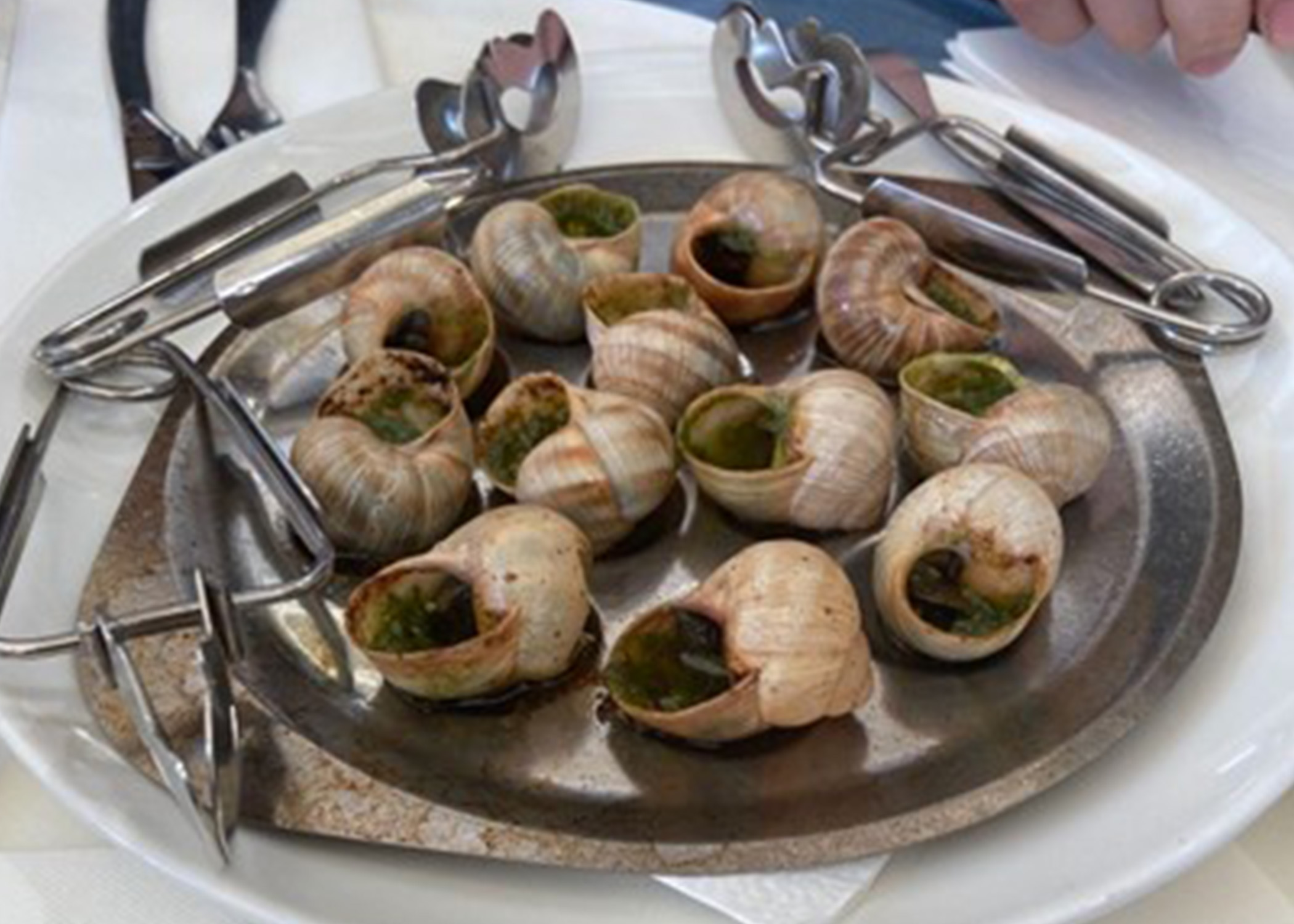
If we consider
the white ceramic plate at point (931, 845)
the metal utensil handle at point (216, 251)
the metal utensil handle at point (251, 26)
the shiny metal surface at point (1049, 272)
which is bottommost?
the white ceramic plate at point (931, 845)

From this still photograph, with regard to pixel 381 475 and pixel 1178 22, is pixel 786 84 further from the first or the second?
pixel 381 475

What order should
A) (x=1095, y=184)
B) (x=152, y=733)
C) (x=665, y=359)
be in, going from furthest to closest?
(x=1095, y=184)
(x=665, y=359)
(x=152, y=733)

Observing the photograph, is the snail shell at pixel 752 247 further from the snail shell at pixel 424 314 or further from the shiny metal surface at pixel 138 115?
the shiny metal surface at pixel 138 115

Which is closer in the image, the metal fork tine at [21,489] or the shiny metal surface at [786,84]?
the metal fork tine at [21,489]

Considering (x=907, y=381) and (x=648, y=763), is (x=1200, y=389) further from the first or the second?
(x=648, y=763)

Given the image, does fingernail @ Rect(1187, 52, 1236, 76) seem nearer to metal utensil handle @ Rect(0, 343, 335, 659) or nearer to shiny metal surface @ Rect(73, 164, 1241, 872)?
shiny metal surface @ Rect(73, 164, 1241, 872)

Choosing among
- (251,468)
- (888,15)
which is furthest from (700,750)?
(888,15)

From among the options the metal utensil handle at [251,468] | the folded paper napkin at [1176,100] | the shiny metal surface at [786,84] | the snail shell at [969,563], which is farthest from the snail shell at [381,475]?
the folded paper napkin at [1176,100]
